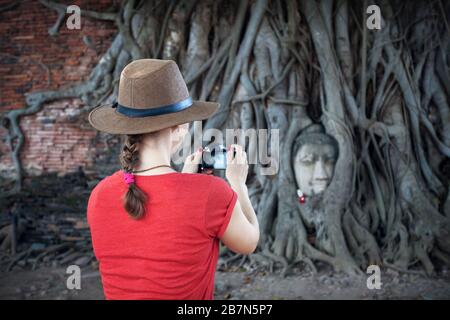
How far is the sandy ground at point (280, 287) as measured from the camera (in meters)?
4.12

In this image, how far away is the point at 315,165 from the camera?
486 centimetres

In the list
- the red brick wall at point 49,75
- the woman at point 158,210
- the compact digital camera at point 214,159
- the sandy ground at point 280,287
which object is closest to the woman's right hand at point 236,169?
the woman at point 158,210

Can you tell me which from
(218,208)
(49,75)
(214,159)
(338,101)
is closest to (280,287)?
(338,101)

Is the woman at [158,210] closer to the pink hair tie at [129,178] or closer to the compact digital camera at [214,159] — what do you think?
the pink hair tie at [129,178]

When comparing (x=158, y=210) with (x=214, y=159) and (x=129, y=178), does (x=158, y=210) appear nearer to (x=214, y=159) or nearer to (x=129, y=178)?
(x=129, y=178)

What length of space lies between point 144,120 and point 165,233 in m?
0.37

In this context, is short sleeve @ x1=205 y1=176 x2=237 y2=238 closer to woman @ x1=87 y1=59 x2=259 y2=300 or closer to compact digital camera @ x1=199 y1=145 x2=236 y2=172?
woman @ x1=87 y1=59 x2=259 y2=300

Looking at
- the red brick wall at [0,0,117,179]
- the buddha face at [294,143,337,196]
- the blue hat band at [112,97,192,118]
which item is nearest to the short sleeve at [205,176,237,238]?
the blue hat band at [112,97,192,118]

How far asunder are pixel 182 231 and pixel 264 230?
12.4 ft

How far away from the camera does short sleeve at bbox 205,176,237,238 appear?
1.27 m

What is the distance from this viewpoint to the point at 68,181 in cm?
579

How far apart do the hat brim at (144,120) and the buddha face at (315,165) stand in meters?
3.44

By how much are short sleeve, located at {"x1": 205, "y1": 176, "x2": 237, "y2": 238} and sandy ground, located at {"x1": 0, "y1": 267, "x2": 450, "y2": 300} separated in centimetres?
300

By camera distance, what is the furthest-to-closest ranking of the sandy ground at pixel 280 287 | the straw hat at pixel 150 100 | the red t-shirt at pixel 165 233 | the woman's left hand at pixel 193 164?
the sandy ground at pixel 280 287, the woman's left hand at pixel 193 164, the straw hat at pixel 150 100, the red t-shirt at pixel 165 233
